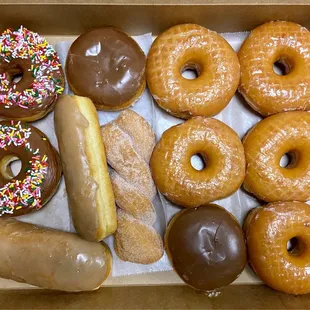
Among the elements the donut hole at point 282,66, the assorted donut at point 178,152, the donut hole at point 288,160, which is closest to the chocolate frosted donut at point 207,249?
the assorted donut at point 178,152

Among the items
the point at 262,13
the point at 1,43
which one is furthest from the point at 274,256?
the point at 1,43

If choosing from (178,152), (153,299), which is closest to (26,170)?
(178,152)

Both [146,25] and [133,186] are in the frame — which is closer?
[133,186]

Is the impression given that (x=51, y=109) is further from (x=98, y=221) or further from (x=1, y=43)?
(x=98, y=221)

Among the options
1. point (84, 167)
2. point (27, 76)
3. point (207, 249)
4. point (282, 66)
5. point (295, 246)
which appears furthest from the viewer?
point (282, 66)

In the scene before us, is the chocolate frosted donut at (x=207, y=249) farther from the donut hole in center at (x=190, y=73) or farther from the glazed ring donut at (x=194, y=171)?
the donut hole in center at (x=190, y=73)

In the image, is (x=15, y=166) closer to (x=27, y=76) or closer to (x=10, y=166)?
(x=10, y=166)
